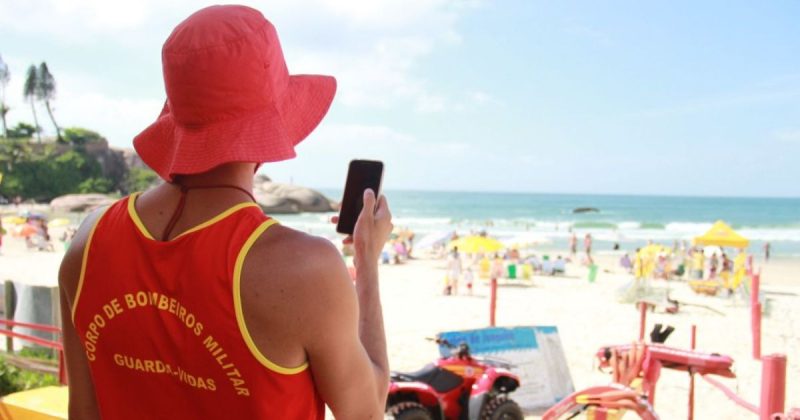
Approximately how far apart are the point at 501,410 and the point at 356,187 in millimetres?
4538

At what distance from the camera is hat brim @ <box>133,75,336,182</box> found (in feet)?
3.60

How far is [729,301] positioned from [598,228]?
39785 millimetres

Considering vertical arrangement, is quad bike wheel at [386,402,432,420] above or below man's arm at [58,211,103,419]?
below

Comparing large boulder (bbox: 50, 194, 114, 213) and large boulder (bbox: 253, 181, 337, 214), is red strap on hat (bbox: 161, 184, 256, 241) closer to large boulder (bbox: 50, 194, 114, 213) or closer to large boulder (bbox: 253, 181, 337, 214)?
large boulder (bbox: 50, 194, 114, 213)

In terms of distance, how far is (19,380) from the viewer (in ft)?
16.8

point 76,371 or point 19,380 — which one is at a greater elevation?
point 76,371

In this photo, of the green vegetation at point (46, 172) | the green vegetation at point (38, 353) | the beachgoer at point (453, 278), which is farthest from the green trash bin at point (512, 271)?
the green vegetation at point (46, 172)

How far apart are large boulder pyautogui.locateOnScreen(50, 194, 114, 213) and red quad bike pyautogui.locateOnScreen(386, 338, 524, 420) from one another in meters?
60.7

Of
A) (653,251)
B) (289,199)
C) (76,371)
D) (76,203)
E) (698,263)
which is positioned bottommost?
(698,263)

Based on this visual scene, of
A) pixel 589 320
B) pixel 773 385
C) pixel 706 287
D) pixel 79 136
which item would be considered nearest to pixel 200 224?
pixel 773 385

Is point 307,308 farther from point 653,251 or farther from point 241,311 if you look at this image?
point 653,251

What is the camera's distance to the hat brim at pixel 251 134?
1.10 metres

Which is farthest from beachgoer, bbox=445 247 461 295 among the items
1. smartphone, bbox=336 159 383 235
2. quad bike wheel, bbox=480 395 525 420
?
smartphone, bbox=336 159 383 235

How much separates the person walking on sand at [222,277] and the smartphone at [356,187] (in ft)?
0.54
